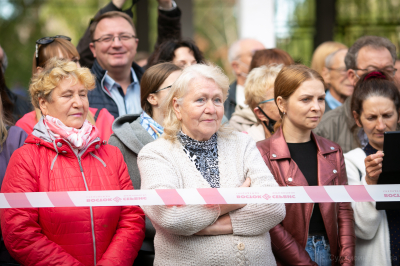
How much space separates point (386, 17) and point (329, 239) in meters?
10.5

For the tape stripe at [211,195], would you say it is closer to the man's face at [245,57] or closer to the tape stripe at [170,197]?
the tape stripe at [170,197]

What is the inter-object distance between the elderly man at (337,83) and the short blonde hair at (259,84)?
137 centimetres

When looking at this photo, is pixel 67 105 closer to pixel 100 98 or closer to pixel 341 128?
pixel 100 98

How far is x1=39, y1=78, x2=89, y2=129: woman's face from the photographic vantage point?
10.1 ft

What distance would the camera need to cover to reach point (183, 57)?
4.77 metres

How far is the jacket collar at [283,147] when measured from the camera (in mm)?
3225

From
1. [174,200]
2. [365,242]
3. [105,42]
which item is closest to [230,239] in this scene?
[174,200]

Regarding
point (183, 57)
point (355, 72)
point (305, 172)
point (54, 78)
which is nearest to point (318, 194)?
point (305, 172)

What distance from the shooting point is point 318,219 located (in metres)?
3.21

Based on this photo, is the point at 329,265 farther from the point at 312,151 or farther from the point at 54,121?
the point at 54,121

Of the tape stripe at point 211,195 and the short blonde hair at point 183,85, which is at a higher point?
the short blonde hair at point 183,85

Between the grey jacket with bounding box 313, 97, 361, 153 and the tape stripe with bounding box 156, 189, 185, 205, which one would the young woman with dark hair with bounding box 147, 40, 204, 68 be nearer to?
the grey jacket with bounding box 313, 97, 361, 153

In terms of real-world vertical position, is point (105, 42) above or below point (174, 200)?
above

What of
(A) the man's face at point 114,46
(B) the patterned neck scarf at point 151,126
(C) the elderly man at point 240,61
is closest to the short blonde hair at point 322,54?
(C) the elderly man at point 240,61
